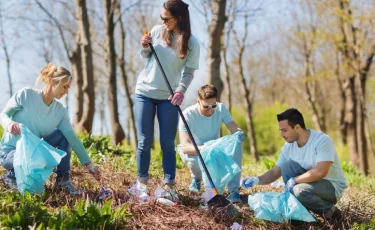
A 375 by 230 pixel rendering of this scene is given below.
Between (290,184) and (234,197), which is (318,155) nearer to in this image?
(290,184)

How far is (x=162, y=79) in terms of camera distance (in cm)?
426

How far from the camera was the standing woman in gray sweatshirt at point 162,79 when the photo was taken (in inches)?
165

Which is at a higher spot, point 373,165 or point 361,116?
point 361,116

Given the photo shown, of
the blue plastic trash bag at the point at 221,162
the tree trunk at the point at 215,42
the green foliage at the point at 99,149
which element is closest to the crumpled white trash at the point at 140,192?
the blue plastic trash bag at the point at 221,162

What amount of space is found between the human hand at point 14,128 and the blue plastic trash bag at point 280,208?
6.40 feet

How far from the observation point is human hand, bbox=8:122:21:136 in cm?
387

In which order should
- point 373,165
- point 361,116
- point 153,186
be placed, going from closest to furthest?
point 153,186 → point 361,116 → point 373,165

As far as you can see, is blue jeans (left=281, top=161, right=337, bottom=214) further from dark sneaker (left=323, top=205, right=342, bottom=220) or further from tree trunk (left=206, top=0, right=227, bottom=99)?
tree trunk (left=206, top=0, right=227, bottom=99)

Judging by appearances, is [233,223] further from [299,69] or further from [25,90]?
[299,69]

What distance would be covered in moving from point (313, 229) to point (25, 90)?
2.56m

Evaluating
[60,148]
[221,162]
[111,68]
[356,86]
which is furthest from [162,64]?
[356,86]

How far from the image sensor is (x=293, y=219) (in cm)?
401

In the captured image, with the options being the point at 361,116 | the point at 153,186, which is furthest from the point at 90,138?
the point at 361,116

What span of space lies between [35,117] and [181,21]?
1441 mm
